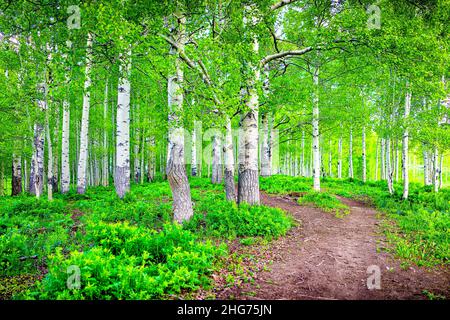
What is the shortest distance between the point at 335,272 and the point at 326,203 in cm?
685

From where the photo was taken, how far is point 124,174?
37.0 ft

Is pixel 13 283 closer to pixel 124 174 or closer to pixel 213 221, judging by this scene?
pixel 213 221

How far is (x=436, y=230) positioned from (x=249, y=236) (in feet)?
17.9

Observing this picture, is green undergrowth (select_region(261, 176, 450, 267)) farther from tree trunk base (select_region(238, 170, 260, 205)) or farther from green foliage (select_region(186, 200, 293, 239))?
tree trunk base (select_region(238, 170, 260, 205))

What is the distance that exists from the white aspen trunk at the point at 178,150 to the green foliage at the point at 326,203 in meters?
5.92

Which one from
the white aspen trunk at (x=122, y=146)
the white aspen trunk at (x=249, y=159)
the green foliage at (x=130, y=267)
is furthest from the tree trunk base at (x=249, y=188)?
the white aspen trunk at (x=122, y=146)

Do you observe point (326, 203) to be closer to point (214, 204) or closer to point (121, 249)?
point (214, 204)

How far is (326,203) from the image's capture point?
11562mm

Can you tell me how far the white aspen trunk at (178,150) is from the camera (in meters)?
7.11

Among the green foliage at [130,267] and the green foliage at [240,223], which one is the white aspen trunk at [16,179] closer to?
the green foliage at [130,267]

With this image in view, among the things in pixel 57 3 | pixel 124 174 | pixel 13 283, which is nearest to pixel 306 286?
pixel 13 283

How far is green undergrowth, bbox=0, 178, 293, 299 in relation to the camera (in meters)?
3.60

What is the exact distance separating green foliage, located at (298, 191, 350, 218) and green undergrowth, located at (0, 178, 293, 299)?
3.62m

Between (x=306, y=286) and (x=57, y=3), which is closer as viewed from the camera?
(x=306, y=286)
